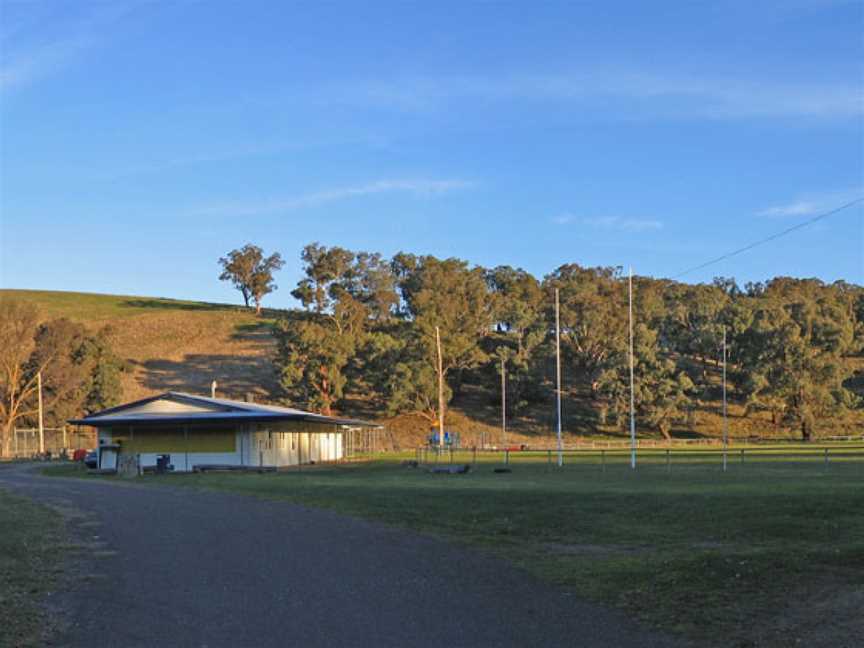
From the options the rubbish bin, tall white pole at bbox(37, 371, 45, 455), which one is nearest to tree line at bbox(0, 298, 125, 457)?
tall white pole at bbox(37, 371, 45, 455)

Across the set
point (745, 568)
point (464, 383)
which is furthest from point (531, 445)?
point (745, 568)

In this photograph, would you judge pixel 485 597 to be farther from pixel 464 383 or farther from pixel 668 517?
pixel 464 383

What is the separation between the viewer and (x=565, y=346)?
333ft

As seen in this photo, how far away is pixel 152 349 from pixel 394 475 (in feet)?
262

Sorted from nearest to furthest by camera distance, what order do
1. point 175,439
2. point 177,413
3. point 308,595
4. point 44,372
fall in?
1. point 308,595
2. point 175,439
3. point 177,413
4. point 44,372

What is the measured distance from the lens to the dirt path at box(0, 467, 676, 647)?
966cm

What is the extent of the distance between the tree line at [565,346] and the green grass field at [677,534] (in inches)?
1966

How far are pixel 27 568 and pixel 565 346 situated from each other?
8969cm

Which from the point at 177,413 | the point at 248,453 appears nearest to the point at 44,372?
the point at 177,413

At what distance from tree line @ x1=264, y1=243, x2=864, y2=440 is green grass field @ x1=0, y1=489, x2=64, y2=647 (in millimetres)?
62639

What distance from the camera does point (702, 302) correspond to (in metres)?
98.6

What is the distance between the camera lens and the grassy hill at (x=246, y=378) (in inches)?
3487

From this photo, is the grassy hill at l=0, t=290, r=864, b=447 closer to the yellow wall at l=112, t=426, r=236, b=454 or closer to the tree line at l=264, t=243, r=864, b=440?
the tree line at l=264, t=243, r=864, b=440

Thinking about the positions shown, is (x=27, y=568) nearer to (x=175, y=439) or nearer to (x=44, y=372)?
(x=175, y=439)
